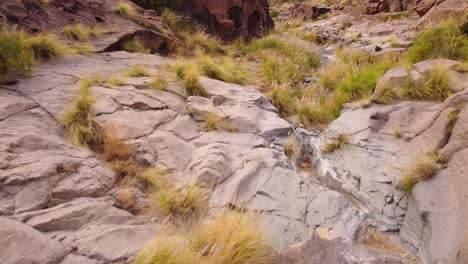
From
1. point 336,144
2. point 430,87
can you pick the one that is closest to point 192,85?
point 336,144

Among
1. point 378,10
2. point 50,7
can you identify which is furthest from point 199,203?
point 378,10

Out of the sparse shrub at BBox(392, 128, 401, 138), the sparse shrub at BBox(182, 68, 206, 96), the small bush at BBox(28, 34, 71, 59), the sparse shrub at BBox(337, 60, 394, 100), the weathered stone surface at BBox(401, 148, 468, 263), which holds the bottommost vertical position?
the weathered stone surface at BBox(401, 148, 468, 263)

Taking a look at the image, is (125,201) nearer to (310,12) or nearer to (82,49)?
(82,49)

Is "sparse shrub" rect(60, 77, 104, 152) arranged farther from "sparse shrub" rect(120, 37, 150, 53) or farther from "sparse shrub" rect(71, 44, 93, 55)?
"sparse shrub" rect(120, 37, 150, 53)

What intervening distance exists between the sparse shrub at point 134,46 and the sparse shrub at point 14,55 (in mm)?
2556

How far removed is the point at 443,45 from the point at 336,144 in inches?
163

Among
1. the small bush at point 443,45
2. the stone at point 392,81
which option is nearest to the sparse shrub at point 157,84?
the stone at point 392,81

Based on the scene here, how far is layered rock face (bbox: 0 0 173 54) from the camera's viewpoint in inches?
260

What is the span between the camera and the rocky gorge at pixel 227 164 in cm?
279

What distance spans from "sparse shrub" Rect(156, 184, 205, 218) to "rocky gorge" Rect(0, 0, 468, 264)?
6 centimetres

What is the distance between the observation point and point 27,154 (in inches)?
128

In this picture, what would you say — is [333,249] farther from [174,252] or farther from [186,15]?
[186,15]

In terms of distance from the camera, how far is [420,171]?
12.0 feet

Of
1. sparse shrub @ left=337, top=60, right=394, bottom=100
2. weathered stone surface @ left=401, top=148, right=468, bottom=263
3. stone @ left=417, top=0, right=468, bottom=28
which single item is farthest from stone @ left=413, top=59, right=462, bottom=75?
stone @ left=417, top=0, right=468, bottom=28
